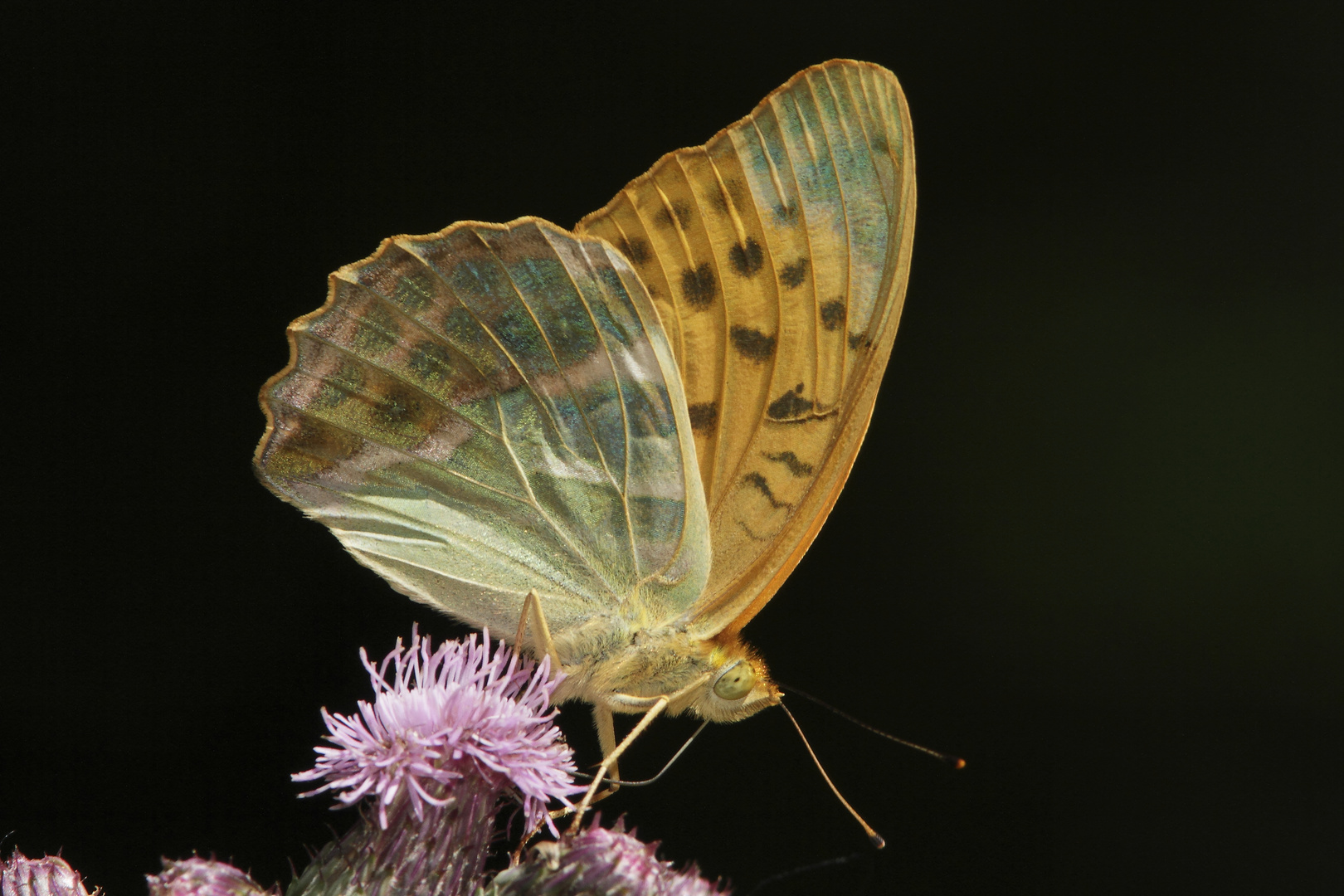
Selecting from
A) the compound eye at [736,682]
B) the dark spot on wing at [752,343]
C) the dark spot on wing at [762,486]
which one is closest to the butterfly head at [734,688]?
the compound eye at [736,682]

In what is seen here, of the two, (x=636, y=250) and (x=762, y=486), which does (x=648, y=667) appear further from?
(x=636, y=250)

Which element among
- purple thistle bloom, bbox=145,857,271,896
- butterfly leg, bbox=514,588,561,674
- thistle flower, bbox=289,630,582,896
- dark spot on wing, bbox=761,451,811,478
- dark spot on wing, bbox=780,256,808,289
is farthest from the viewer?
dark spot on wing, bbox=780,256,808,289

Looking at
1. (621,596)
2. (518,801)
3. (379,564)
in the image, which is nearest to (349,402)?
(379,564)

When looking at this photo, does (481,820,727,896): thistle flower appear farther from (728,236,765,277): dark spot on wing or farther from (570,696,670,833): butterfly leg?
(728,236,765,277): dark spot on wing

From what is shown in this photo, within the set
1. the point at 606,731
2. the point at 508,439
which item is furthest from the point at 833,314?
the point at 606,731

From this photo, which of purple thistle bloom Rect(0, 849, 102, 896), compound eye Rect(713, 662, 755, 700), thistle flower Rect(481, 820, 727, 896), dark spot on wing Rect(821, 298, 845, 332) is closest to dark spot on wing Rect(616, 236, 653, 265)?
dark spot on wing Rect(821, 298, 845, 332)

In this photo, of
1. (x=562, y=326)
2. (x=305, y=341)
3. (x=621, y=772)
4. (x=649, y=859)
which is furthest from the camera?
(x=621, y=772)

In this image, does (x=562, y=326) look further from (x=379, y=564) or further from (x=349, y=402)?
(x=379, y=564)
